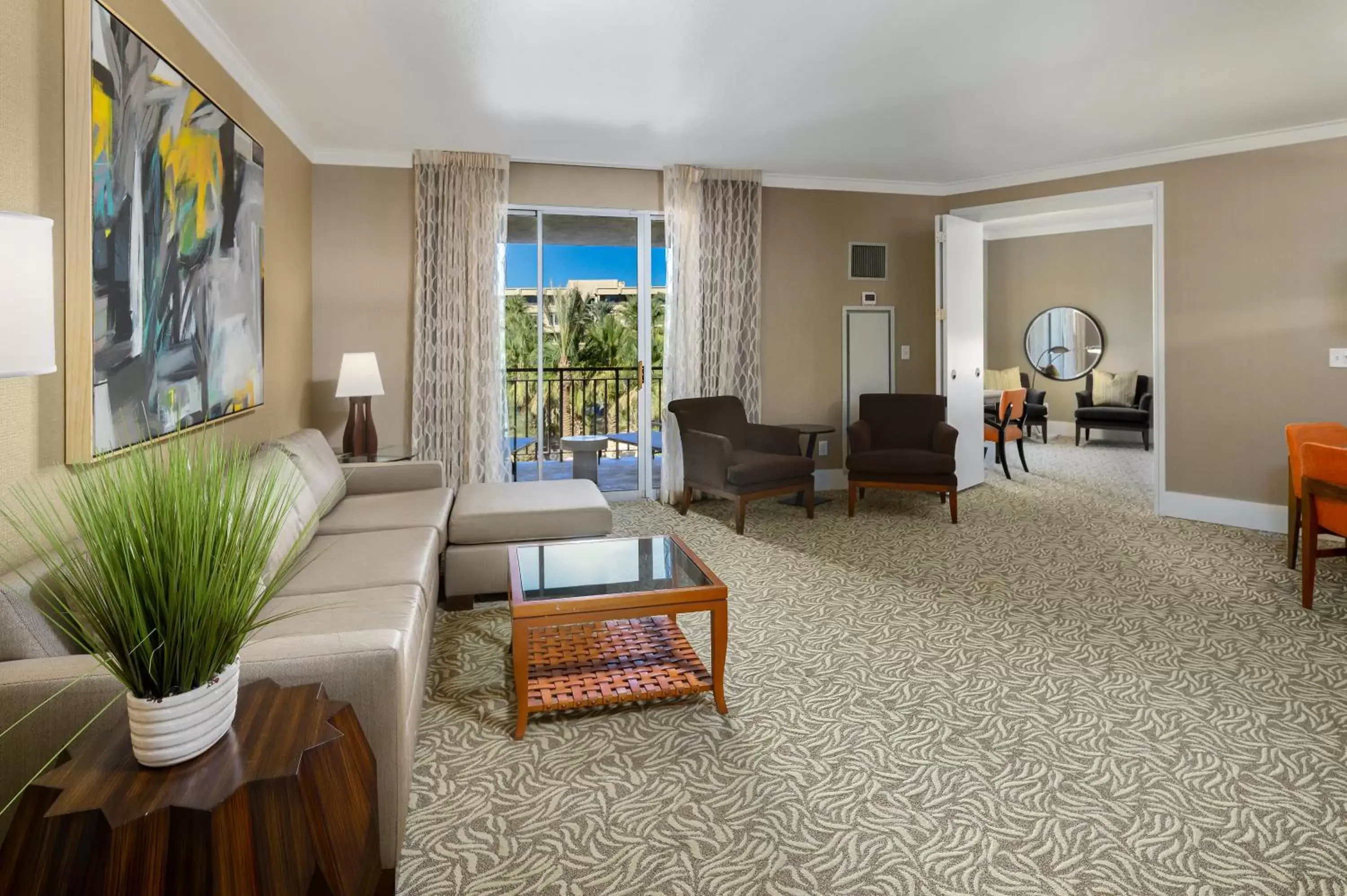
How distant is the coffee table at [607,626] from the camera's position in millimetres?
2506

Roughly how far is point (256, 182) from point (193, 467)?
3.25 m

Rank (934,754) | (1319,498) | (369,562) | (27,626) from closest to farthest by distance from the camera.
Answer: (27,626), (934,754), (369,562), (1319,498)

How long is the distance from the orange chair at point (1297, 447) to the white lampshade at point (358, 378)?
544cm

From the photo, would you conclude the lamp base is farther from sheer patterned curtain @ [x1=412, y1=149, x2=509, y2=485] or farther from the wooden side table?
the wooden side table

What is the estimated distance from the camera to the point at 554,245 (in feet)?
19.9

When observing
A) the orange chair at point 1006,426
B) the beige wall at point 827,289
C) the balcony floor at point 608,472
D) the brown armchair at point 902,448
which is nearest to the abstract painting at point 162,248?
the balcony floor at point 608,472

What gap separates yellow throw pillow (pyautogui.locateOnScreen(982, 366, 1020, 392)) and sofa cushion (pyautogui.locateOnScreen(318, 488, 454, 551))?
8381 millimetres

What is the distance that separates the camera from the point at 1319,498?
360 centimetres

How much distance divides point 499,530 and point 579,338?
2986mm

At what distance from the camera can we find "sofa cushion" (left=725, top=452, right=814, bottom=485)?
5.32m

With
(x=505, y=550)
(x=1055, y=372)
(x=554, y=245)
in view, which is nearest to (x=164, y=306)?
(x=505, y=550)

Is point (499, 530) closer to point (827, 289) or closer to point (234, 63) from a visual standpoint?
point (234, 63)

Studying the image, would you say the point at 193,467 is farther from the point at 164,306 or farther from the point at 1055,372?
the point at 1055,372

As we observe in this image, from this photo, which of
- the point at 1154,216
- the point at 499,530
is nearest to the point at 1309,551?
the point at 1154,216
